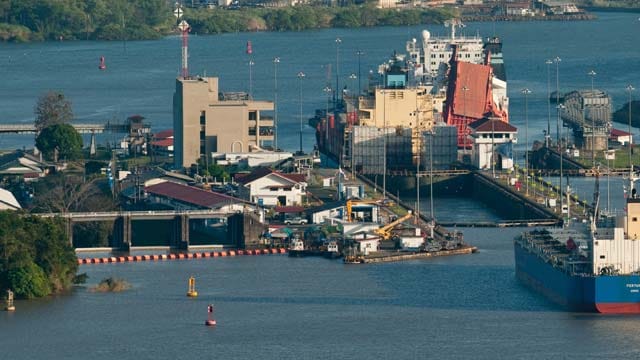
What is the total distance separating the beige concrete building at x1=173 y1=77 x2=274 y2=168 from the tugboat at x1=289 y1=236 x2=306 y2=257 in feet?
33.9

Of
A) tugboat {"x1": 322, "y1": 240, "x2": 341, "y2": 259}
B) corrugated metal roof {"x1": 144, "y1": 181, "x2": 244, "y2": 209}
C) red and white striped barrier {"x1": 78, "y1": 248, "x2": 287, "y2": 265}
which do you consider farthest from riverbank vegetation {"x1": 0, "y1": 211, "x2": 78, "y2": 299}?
corrugated metal roof {"x1": 144, "y1": 181, "x2": 244, "y2": 209}

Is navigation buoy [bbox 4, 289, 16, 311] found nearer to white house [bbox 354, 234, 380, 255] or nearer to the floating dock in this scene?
the floating dock

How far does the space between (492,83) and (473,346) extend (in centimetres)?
2779

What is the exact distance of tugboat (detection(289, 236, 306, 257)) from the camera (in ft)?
139

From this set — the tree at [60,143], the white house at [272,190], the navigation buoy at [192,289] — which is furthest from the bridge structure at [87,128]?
the navigation buoy at [192,289]

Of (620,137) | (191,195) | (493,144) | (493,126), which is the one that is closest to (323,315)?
(191,195)

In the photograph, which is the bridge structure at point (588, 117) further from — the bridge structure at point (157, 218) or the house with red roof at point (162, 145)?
the bridge structure at point (157, 218)

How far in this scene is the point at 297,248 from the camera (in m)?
42.4

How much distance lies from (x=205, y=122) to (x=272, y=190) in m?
6.28

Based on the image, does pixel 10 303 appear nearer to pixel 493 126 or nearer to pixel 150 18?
pixel 493 126

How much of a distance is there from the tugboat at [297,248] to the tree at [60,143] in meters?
12.5

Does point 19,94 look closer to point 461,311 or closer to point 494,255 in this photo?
point 494,255

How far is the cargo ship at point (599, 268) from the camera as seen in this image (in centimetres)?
3588

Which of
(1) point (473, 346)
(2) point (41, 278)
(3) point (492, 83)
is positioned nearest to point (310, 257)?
(2) point (41, 278)
